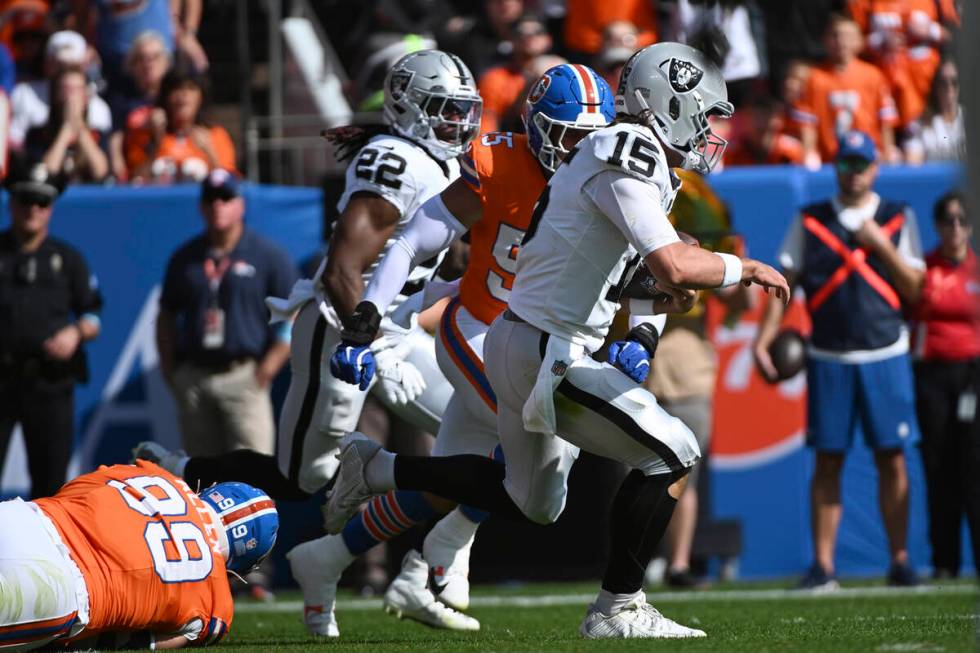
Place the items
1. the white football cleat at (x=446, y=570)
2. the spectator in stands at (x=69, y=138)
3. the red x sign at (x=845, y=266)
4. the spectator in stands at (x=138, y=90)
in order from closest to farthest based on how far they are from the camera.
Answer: the white football cleat at (x=446, y=570), the red x sign at (x=845, y=266), the spectator in stands at (x=69, y=138), the spectator in stands at (x=138, y=90)

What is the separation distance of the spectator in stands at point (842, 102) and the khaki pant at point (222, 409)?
3.97 metres

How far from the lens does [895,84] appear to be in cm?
1150

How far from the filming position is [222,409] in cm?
904

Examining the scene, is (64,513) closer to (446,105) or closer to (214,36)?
(446,105)

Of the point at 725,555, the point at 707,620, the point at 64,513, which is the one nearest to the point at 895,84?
the point at 725,555

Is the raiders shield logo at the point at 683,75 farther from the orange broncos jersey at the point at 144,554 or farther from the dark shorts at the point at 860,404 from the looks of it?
the dark shorts at the point at 860,404

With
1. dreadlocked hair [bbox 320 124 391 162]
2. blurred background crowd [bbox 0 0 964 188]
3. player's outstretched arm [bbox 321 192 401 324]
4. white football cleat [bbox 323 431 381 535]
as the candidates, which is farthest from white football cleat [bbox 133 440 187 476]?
blurred background crowd [bbox 0 0 964 188]

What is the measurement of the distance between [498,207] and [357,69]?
18.3 feet

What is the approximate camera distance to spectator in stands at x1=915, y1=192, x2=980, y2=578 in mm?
9047

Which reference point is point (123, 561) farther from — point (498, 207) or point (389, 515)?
point (498, 207)

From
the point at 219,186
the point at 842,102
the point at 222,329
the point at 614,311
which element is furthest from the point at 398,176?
the point at 842,102

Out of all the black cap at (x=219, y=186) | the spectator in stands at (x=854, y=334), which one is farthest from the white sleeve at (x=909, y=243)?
the black cap at (x=219, y=186)

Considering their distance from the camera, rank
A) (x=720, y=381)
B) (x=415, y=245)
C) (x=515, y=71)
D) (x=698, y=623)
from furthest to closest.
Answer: (x=515, y=71), (x=720, y=381), (x=698, y=623), (x=415, y=245)

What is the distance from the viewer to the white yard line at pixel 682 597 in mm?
8055
